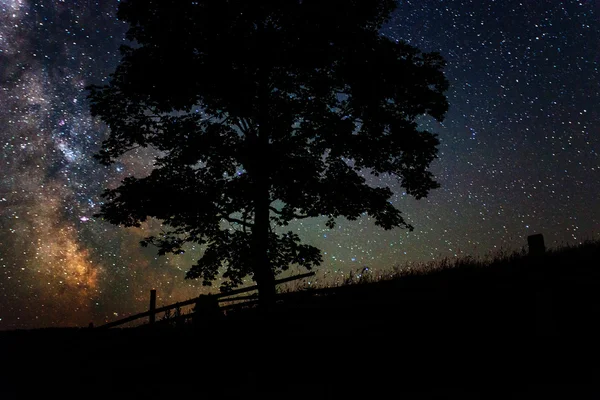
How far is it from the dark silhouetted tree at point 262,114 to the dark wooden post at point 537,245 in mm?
6289

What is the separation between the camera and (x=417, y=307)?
23.7 ft

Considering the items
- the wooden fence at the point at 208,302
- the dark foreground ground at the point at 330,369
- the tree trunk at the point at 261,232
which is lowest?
the dark foreground ground at the point at 330,369

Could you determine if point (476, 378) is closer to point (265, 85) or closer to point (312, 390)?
point (312, 390)

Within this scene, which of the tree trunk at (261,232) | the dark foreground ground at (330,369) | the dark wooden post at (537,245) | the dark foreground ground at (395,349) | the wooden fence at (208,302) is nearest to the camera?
the dark foreground ground at (330,369)

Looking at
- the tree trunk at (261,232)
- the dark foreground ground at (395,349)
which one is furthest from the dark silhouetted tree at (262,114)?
the dark foreground ground at (395,349)

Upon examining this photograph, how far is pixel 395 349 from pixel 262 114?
8375 millimetres

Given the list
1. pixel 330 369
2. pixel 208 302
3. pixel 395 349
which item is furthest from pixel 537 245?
pixel 208 302

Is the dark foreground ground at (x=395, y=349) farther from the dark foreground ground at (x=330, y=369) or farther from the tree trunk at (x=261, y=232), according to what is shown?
the tree trunk at (x=261, y=232)

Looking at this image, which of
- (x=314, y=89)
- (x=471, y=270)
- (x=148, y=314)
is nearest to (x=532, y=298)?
(x=471, y=270)

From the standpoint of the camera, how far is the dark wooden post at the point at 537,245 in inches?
246

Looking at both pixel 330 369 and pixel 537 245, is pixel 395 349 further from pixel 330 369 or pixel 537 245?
pixel 537 245

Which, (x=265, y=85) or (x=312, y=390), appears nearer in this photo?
(x=312, y=390)

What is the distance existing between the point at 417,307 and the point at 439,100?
758cm

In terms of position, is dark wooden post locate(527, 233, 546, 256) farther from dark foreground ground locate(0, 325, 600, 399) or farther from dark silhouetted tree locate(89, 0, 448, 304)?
dark silhouetted tree locate(89, 0, 448, 304)
